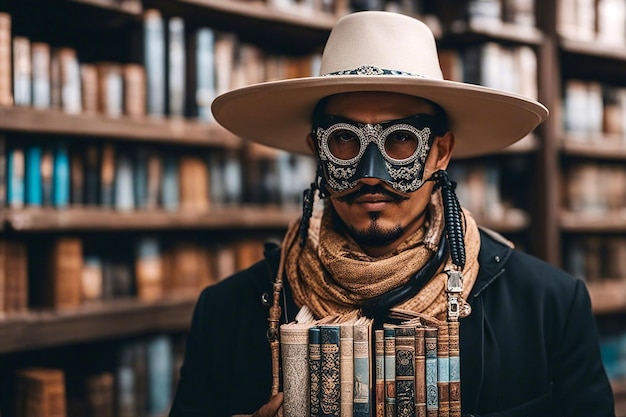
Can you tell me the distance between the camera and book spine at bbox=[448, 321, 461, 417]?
1516 mm

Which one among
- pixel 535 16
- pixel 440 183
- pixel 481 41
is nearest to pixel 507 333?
pixel 440 183

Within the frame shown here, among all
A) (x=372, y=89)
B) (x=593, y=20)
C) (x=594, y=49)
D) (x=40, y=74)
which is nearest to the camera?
(x=372, y=89)

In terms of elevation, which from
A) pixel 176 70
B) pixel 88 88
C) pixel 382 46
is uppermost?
pixel 176 70

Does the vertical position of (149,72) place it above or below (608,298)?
above

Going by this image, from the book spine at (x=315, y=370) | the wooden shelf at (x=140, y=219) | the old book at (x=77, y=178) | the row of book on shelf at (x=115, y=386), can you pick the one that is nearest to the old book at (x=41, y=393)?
the row of book on shelf at (x=115, y=386)

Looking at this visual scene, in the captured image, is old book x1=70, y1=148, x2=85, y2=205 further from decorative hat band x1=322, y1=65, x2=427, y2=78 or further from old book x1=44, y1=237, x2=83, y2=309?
decorative hat band x1=322, y1=65, x2=427, y2=78

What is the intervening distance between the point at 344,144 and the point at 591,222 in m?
2.48

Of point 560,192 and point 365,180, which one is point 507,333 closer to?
point 365,180

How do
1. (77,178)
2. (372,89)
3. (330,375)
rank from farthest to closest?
(77,178) → (372,89) → (330,375)

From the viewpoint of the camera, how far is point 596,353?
5.36 ft

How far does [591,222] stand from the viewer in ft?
12.3

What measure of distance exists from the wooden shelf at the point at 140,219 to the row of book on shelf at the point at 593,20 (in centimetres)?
166

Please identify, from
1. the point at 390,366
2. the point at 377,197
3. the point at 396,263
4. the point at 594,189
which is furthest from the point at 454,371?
the point at 594,189

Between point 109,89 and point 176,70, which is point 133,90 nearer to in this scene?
point 109,89
